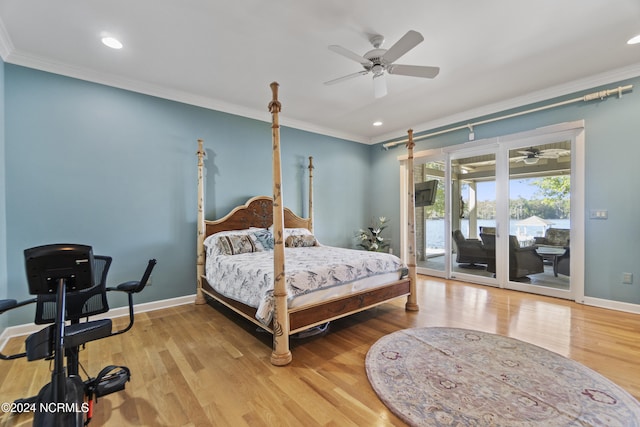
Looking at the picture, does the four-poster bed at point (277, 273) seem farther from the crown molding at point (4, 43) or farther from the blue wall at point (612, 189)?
the blue wall at point (612, 189)

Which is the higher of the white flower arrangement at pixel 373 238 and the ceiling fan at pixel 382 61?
the ceiling fan at pixel 382 61

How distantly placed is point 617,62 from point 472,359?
363 centimetres

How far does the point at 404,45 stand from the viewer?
2252 millimetres

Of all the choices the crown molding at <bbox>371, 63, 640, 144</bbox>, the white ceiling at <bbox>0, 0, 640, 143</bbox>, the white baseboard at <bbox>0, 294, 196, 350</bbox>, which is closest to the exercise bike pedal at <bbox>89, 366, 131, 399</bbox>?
the white baseboard at <bbox>0, 294, 196, 350</bbox>

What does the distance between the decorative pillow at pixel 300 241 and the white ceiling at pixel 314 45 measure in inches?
79.0

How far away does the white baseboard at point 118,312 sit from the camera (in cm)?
268

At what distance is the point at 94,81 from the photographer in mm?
3162

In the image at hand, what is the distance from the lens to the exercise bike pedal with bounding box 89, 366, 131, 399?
168 centimetres

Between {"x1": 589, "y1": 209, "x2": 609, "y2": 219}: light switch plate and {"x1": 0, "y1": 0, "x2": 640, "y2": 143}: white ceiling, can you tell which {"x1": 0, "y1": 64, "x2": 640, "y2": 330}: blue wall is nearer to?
{"x1": 589, "y1": 209, "x2": 609, "y2": 219}: light switch plate

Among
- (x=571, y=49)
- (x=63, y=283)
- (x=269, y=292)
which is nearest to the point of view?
(x=63, y=283)

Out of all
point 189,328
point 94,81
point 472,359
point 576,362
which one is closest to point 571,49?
point 576,362

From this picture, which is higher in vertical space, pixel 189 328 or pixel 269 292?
pixel 269 292

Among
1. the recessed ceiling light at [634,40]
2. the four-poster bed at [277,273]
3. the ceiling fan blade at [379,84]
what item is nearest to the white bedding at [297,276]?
the four-poster bed at [277,273]

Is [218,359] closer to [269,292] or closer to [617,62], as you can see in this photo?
[269,292]
